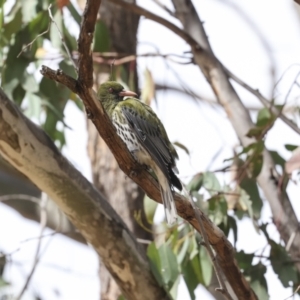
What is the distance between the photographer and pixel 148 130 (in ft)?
10.5

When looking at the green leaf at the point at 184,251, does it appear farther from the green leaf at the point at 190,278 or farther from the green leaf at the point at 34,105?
the green leaf at the point at 34,105

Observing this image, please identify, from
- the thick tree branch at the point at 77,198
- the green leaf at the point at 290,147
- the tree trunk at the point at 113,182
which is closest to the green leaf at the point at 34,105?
the tree trunk at the point at 113,182

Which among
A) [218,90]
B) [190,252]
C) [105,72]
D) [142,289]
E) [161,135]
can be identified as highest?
[105,72]

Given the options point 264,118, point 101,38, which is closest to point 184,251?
point 264,118

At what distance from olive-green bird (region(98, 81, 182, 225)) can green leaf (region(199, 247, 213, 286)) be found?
23.6 inches

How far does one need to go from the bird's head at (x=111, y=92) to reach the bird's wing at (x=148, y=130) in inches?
2.6

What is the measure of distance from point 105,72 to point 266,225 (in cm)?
143

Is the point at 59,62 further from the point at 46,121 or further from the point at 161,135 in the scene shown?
the point at 161,135

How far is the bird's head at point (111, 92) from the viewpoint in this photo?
3.41 m

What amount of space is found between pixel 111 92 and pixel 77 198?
20.5 inches

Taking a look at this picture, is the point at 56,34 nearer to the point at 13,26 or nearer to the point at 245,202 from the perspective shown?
the point at 13,26

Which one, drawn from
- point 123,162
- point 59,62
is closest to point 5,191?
point 59,62

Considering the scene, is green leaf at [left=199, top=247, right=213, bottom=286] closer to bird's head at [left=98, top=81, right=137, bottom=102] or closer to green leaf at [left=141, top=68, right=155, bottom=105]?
bird's head at [left=98, top=81, right=137, bottom=102]

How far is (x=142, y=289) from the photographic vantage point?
335cm
